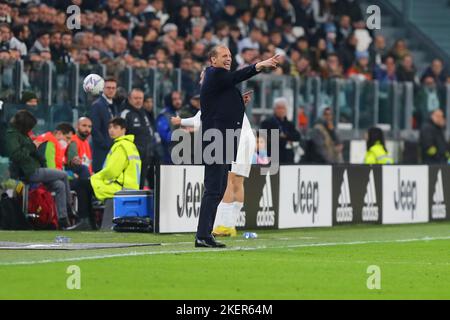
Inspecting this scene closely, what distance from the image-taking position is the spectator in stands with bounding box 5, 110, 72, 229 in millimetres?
21078

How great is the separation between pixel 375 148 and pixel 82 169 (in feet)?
21.9

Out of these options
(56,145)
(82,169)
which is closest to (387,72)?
(82,169)

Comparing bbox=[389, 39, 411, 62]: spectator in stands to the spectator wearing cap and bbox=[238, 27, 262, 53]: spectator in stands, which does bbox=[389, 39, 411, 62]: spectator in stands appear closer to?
the spectator wearing cap

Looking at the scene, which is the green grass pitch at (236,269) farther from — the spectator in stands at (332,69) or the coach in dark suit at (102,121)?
the spectator in stands at (332,69)

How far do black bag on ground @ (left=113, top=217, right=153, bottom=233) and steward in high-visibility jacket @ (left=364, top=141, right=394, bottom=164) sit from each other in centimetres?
756

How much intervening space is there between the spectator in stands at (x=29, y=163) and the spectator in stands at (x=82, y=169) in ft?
1.19

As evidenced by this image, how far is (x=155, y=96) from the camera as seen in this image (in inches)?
1021

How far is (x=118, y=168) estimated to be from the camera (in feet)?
68.9

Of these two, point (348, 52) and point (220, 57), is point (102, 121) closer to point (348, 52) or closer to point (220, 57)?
point (220, 57)

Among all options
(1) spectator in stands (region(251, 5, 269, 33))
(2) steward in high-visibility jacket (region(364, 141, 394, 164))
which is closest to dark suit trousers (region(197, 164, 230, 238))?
(2) steward in high-visibility jacket (region(364, 141, 394, 164))

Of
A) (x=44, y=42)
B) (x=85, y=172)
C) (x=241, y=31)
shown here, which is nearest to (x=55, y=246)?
(x=85, y=172)

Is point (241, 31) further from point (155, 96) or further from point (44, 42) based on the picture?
point (44, 42)

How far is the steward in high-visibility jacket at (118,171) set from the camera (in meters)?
20.9

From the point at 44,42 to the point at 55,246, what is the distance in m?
8.27
